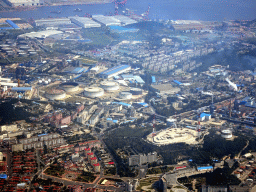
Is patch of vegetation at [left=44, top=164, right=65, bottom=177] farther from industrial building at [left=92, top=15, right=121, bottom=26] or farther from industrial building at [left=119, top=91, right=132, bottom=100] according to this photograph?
industrial building at [left=92, top=15, right=121, bottom=26]

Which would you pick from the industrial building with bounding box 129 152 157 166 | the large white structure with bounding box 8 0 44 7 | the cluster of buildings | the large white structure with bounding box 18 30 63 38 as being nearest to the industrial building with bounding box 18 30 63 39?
the large white structure with bounding box 18 30 63 38

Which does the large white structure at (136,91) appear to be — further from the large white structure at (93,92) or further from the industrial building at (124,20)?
the industrial building at (124,20)

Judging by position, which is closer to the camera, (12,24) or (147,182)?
(147,182)

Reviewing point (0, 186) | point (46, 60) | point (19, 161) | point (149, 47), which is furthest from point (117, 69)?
point (0, 186)

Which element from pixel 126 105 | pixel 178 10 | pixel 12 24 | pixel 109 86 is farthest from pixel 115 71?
pixel 178 10

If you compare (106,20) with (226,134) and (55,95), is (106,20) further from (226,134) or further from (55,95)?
(226,134)

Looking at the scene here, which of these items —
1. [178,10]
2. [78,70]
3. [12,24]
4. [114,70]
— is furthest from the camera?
[178,10]

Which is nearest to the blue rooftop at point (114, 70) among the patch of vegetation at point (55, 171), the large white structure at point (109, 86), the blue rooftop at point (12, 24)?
the large white structure at point (109, 86)
